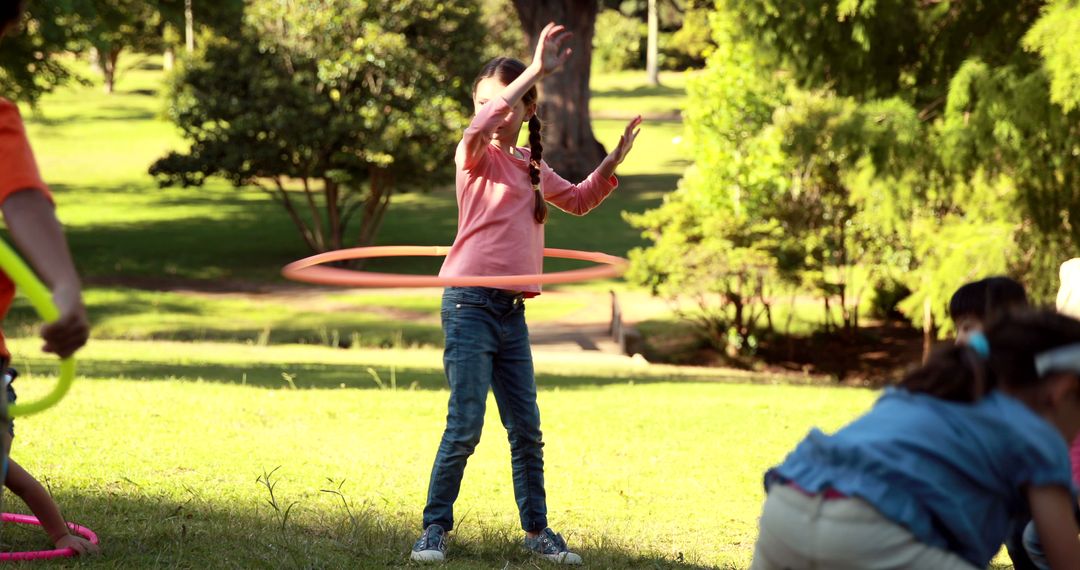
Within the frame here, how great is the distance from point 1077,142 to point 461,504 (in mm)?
12182

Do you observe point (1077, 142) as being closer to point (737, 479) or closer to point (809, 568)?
point (737, 479)

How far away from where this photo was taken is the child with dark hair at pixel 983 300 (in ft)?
13.5

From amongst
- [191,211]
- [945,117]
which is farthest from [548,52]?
[191,211]

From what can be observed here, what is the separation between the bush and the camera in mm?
70188

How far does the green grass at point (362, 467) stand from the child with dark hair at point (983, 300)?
1.50 meters

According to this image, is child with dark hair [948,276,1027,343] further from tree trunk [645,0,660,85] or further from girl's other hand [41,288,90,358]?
tree trunk [645,0,660,85]

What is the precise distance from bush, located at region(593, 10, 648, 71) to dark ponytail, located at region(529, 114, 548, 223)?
2608 inches

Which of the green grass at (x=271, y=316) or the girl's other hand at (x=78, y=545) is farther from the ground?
the girl's other hand at (x=78, y=545)

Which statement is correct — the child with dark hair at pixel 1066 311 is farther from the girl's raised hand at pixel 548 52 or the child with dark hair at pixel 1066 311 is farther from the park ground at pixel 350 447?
the girl's raised hand at pixel 548 52

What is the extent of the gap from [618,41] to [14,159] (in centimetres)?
6966

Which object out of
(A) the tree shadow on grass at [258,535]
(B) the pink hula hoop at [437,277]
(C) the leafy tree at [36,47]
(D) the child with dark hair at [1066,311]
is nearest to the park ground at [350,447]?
(A) the tree shadow on grass at [258,535]

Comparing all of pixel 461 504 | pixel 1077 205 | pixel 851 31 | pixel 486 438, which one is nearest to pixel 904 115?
pixel 851 31

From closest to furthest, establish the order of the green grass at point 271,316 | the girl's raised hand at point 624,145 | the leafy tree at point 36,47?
the girl's raised hand at point 624,145
the leafy tree at point 36,47
the green grass at point 271,316

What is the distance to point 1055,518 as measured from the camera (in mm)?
2717
